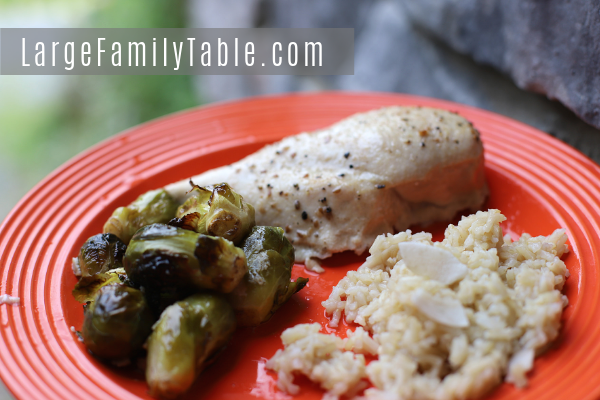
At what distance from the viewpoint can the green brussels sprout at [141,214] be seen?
256cm

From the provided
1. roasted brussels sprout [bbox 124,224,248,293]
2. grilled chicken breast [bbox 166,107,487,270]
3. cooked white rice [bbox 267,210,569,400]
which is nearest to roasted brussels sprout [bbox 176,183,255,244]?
roasted brussels sprout [bbox 124,224,248,293]

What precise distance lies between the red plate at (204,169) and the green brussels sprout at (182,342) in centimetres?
16

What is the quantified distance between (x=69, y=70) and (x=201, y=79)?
76.0 inches

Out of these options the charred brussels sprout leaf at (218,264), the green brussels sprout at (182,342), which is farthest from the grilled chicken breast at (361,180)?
the green brussels sprout at (182,342)

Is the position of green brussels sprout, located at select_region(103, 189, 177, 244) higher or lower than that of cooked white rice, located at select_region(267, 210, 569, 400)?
higher

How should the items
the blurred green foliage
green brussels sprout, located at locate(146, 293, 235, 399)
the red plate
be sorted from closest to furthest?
green brussels sprout, located at locate(146, 293, 235, 399)
the red plate
the blurred green foliage

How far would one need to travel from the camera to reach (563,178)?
283 centimetres

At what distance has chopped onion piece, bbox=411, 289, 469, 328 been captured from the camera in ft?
6.19

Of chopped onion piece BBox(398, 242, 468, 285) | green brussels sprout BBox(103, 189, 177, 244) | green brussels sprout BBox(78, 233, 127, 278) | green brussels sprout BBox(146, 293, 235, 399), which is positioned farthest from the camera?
green brussels sprout BBox(103, 189, 177, 244)

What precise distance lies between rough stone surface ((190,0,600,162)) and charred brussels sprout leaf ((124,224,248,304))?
215cm

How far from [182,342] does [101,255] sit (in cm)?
79

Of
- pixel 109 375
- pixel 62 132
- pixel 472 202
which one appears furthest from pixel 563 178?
pixel 62 132

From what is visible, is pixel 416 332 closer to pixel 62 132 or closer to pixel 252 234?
pixel 252 234

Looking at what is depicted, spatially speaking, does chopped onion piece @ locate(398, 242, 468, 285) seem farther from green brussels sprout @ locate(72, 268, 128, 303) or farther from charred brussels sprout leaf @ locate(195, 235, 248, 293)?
green brussels sprout @ locate(72, 268, 128, 303)
